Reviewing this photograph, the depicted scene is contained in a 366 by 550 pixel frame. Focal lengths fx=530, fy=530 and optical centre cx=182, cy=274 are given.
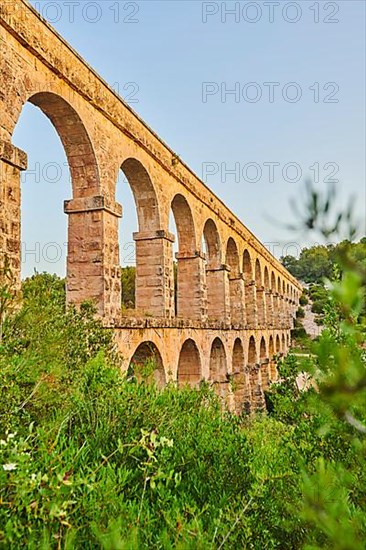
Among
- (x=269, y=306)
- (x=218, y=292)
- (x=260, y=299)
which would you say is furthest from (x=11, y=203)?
(x=269, y=306)

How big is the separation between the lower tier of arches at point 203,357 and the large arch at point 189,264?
0.88m

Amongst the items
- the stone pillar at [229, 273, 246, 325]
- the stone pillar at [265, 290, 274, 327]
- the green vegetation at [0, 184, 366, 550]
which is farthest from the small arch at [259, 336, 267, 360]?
the green vegetation at [0, 184, 366, 550]

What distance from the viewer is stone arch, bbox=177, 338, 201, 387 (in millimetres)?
13094

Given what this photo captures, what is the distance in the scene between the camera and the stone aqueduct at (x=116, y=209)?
21.4ft

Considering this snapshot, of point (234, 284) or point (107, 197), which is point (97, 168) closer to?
point (107, 197)

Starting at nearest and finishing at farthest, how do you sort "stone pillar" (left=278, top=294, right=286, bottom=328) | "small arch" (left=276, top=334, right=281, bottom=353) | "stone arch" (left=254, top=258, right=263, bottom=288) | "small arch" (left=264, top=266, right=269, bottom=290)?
"stone arch" (left=254, top=258, right=263, bottom=288), "small arch" (left=264, top=266, right=269, bottom=290), "small arch" (left=276, top=334, right=281, bottom=353), "stone pillar" (left=278, top=294, right=286, bottom=328)

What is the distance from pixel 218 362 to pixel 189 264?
3.47 m

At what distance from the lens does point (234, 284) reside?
68.9 ft

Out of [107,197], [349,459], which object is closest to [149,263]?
[107,197]

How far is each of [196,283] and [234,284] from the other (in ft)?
22.1

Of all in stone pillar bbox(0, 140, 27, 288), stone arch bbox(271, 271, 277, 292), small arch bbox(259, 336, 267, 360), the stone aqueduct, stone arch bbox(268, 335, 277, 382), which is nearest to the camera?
stone pillar bbox(0, 140, 27, 288)

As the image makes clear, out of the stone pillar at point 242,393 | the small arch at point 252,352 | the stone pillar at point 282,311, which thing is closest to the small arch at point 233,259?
the small arch at point 252,352

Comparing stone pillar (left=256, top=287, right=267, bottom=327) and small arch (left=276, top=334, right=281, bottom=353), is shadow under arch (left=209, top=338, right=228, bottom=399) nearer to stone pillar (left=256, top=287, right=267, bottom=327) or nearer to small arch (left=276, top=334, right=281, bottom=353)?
stone pillar (left=256, top=287, right=267, bottom=327)

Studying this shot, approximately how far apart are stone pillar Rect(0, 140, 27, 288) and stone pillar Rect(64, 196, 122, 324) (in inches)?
92.7
